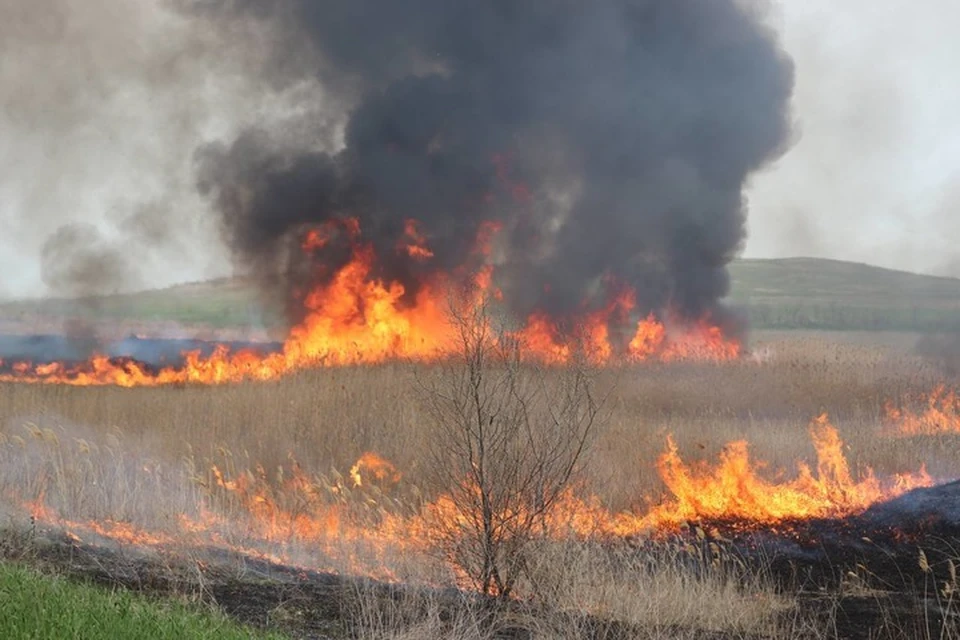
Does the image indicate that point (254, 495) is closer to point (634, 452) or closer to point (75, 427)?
point (75, 427)

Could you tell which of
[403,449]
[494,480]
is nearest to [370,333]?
[403,449]

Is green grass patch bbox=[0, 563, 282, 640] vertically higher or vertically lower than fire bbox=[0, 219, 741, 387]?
lower

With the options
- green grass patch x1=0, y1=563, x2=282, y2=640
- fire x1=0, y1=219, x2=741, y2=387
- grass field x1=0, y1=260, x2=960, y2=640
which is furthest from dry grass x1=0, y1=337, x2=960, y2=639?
fire x1=0, y1=219, x2=741, y2=387

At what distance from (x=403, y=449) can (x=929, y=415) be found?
1143cm

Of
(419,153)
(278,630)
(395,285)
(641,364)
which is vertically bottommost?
(278,630)

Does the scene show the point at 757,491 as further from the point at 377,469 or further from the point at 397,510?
the point at 377,469

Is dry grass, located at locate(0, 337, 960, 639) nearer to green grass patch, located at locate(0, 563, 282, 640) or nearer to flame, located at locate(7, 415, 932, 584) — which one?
flame, located at locate(7, 415, 932, 584)

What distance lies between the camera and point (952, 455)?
56.6 feet

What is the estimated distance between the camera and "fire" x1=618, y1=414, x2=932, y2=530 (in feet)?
46.9

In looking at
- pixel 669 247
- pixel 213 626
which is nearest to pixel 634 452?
pixel 213 626

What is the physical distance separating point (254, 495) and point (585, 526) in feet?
16.7

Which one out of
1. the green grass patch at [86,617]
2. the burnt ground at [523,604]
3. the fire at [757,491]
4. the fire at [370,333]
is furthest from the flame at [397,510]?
the fire at [370,333]

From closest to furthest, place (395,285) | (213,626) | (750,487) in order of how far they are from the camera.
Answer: (213,626), (750,487), (395,285)

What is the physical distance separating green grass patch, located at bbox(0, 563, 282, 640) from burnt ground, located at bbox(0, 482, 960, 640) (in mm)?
1197
